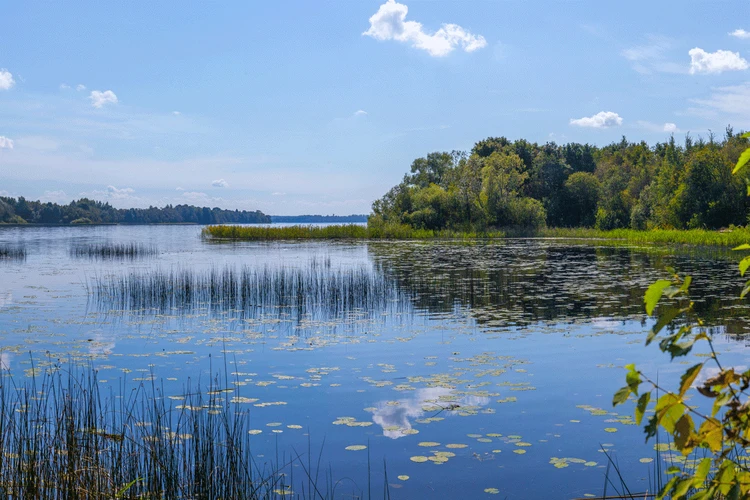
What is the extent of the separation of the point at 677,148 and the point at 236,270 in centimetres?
4849

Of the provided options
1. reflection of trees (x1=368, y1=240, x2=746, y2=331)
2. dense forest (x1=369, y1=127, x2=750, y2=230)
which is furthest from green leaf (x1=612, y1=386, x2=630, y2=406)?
dense forest (x1=369, y1=127, x2=750, y2=230)

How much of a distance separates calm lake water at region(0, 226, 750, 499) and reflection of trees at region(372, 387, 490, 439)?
0.09ft

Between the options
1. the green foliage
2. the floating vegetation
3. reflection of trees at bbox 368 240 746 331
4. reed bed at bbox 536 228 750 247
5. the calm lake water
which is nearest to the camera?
the green foliage

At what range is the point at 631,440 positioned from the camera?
5.71 meters

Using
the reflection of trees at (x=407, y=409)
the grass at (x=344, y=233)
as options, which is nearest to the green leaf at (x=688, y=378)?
the reflection of trees at (x=407, y=409)

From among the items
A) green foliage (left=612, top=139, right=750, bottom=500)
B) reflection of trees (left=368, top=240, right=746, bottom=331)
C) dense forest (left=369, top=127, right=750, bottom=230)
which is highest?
dense forest (left=369, top=127, right=750, bottom=230)

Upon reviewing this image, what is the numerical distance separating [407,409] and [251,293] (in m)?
9.63

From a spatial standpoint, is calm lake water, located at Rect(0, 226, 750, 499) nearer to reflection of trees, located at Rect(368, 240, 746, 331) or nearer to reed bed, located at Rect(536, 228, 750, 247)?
reflection of trees, located at Rect(368, 240, 746, 331)

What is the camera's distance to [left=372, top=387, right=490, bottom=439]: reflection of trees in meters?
6.08

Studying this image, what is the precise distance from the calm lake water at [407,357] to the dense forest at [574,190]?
25.8 m

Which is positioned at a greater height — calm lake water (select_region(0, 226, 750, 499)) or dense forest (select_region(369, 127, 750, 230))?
dense forest (select_region(369, 127, 750, 230))

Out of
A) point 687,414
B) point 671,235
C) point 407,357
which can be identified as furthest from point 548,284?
point 671,235

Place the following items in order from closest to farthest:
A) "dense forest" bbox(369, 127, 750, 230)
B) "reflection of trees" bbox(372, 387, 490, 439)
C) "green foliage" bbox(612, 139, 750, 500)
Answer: "green foliage" bbox(612, 139, 750, 500) → "reflection of trees" bbox(372, 387, 490, 439) → "dense forest" bbox(369, 127, 750, 230)

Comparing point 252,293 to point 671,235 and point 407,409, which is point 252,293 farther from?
point 671,235
